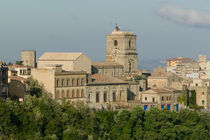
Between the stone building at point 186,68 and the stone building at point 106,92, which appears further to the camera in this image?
the stone building at point 186,68

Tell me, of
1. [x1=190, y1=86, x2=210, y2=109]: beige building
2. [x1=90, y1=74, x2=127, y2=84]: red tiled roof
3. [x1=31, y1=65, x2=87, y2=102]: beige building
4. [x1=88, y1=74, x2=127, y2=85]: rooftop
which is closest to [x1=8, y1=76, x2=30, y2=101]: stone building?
[x1=31, y1=65, x2=87, y2=102]: beige building

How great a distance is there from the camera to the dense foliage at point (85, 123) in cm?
7444

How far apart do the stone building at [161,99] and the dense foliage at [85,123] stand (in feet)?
32.8

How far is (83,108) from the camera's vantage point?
272 ft

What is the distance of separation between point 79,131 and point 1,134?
9.30m

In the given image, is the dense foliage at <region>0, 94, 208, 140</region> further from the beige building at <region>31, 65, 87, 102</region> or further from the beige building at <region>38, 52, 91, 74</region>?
the beige building at <region>38, 52, 91, 74</region>

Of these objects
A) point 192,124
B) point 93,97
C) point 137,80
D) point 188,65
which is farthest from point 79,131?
point 188,65

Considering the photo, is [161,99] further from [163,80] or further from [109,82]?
[163,80]

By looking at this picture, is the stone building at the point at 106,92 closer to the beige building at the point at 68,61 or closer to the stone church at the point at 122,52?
the beige building at the point at 68,61

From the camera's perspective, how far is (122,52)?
12375 centimetres

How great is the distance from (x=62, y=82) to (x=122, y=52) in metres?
27.0

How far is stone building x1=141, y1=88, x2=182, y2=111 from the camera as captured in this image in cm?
10362

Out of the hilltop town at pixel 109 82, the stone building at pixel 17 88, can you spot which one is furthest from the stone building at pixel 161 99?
the stone building at pixel 17 88

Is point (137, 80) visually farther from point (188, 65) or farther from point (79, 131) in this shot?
point (188, 65)
